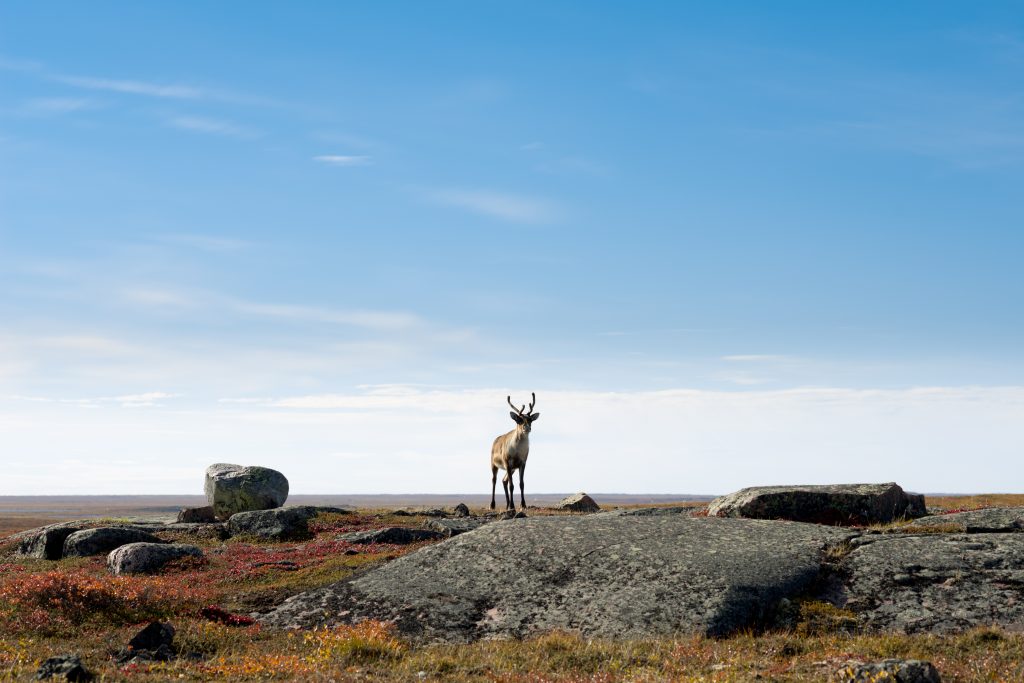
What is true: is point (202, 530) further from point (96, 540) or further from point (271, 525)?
point (96, 540)

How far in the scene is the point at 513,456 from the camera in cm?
4034

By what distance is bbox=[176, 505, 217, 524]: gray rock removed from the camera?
50.6 m

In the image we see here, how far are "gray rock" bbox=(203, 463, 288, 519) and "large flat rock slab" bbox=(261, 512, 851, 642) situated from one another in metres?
30.4

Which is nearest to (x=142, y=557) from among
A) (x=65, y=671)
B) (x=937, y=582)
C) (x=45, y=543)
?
(x=45, y=543)

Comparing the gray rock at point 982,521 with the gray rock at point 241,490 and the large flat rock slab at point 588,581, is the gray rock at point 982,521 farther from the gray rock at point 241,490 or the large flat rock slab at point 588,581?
the gray rock at point 241,490

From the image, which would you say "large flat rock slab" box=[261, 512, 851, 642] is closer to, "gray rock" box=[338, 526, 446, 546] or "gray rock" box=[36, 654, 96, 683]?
"gray rock" box=[36, 654, 96, 683]

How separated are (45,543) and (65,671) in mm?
25876

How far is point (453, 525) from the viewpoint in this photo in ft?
118

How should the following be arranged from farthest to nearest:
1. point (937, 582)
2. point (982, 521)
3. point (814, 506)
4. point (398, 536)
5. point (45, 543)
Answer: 1. point (45, 543)
2. point (398, 536)
3. point (814, 506)
4. point (982, 521)
5. point (937, 582)

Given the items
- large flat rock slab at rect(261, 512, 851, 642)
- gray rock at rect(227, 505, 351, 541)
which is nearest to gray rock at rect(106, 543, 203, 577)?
gray rock at rect(227, 505, 351, 541)

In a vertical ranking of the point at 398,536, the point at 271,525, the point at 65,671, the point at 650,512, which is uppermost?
the point at 650,512

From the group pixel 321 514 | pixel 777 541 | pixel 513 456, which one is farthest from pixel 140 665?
→ pixel 321 514

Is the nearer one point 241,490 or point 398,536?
point 398,536

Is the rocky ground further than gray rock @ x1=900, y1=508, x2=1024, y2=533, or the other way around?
gray rock @ x1=900, y1=508, x2=1024, y2=533
